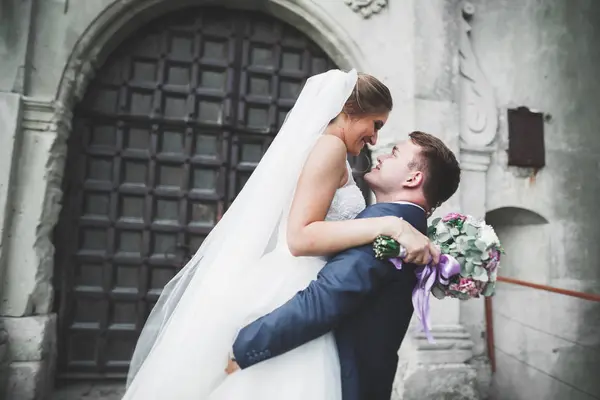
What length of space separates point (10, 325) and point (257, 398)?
2.68 metres

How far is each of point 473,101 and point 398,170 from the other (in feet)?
9.42

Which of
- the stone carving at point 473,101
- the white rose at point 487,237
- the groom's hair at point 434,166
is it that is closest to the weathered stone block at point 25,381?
the groom's hair at point 434,166

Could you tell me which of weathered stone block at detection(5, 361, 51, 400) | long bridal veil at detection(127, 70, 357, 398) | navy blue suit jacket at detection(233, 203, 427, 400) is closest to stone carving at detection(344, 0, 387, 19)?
long bridal veil at detection(127, 70, 357, 398)

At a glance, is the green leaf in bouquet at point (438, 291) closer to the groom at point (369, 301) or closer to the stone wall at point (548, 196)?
the groom at point (369, 301)

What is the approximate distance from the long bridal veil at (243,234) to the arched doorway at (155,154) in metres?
2.03

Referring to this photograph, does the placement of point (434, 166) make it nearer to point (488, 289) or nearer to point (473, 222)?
point (473, 222)

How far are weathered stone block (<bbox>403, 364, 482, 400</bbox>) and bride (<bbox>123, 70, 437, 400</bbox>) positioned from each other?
2292 millimetres

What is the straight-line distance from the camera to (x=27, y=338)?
308 cm

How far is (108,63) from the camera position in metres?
3.80

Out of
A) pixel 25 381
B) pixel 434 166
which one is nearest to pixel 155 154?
pixel 25 381

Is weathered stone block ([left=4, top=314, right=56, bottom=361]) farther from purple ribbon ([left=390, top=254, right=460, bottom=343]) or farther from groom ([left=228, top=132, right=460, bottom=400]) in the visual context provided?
purple ribbon ([left=390, top=254, right=460, bottom=343])

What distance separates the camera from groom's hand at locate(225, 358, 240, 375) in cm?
140

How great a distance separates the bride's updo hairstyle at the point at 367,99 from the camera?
1668 millimetres

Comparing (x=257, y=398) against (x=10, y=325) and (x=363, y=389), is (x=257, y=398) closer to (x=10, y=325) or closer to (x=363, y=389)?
(x=363, y=389)
